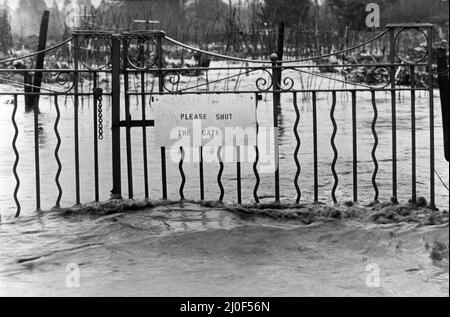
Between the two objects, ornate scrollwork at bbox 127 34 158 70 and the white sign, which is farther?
ornate scrollwork at bbox 127 34 158 70

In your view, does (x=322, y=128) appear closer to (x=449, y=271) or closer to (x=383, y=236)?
(x=383, y=236)

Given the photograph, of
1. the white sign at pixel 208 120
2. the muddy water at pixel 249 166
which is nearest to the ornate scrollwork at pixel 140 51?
the white sign at pixel 208 120

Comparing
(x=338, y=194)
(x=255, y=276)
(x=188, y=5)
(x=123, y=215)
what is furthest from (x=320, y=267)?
(x=188, y=5)

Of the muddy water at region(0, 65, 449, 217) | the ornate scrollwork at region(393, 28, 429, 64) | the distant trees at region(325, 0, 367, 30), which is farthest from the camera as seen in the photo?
the distant trees at region(325, 0, 367, 30)

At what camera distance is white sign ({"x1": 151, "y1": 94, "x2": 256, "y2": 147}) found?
7.42m

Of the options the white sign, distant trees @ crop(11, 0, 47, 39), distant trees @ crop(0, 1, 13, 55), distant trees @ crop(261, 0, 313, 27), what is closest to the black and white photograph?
the white sign

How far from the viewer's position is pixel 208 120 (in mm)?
7449

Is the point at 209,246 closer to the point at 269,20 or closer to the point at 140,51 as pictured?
the point at 140,51

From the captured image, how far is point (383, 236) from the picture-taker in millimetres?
6398

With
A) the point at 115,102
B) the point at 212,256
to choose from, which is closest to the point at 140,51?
the point at 115,102

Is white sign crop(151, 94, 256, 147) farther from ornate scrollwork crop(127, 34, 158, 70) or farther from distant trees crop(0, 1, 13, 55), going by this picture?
distant trees crop(0, 1, 13, 55)

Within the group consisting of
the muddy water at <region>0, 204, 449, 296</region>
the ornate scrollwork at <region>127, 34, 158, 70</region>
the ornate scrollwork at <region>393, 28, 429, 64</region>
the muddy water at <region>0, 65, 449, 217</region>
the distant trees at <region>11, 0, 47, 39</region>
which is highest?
the distant trees at <region>11, 0, 47, 39</region>

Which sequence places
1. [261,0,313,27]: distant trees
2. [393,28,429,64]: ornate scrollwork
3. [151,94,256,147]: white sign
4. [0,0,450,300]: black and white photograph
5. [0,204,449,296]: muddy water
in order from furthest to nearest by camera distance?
[261,0,313,27]: distant trees, [393,28,429,64]: ornate scrollwork, [151,94,256,147]: white sign, [0,0,450,300]: black and white photograph, [0,204,449,296]: muddy water
